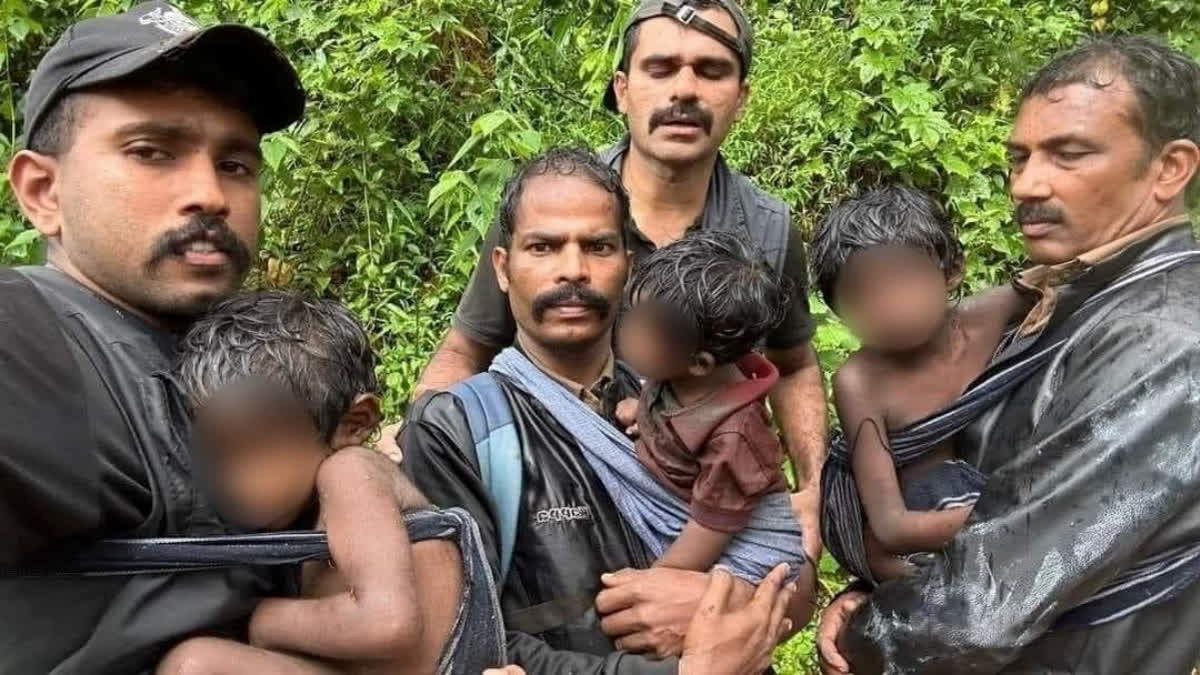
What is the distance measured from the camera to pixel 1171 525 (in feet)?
7.26

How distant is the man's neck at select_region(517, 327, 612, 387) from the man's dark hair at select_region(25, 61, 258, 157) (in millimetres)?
895

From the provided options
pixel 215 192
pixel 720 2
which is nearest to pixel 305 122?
pixel 720 2

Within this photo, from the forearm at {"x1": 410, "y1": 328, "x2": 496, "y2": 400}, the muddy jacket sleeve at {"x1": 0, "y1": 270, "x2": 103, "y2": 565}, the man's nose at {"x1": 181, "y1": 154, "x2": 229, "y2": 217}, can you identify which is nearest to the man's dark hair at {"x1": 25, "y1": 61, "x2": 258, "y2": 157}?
the man's nose at {"x1": 181, "y1": 154, "x2": 229, "y2": 217}

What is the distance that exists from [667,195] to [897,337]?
Result: 117cm

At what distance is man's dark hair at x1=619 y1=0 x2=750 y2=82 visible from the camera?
3834mm

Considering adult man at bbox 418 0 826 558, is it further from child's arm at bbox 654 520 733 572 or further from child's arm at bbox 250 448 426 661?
child's arm at bbox 250 448 426 661

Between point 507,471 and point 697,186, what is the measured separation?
1.65 metres

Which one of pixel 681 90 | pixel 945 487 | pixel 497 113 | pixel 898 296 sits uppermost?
pixel 497 113

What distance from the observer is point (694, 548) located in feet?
7.89

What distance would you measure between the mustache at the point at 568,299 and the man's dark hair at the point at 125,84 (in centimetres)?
83

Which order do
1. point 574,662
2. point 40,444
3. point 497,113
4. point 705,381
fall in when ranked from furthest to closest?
point 497,113
point 705,381
point 574,662
point 40,444

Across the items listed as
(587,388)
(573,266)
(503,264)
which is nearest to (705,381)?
(587,388)

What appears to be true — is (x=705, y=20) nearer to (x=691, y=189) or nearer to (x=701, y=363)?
(x=691, y=189)

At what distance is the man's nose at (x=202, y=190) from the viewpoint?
86.5 inches
